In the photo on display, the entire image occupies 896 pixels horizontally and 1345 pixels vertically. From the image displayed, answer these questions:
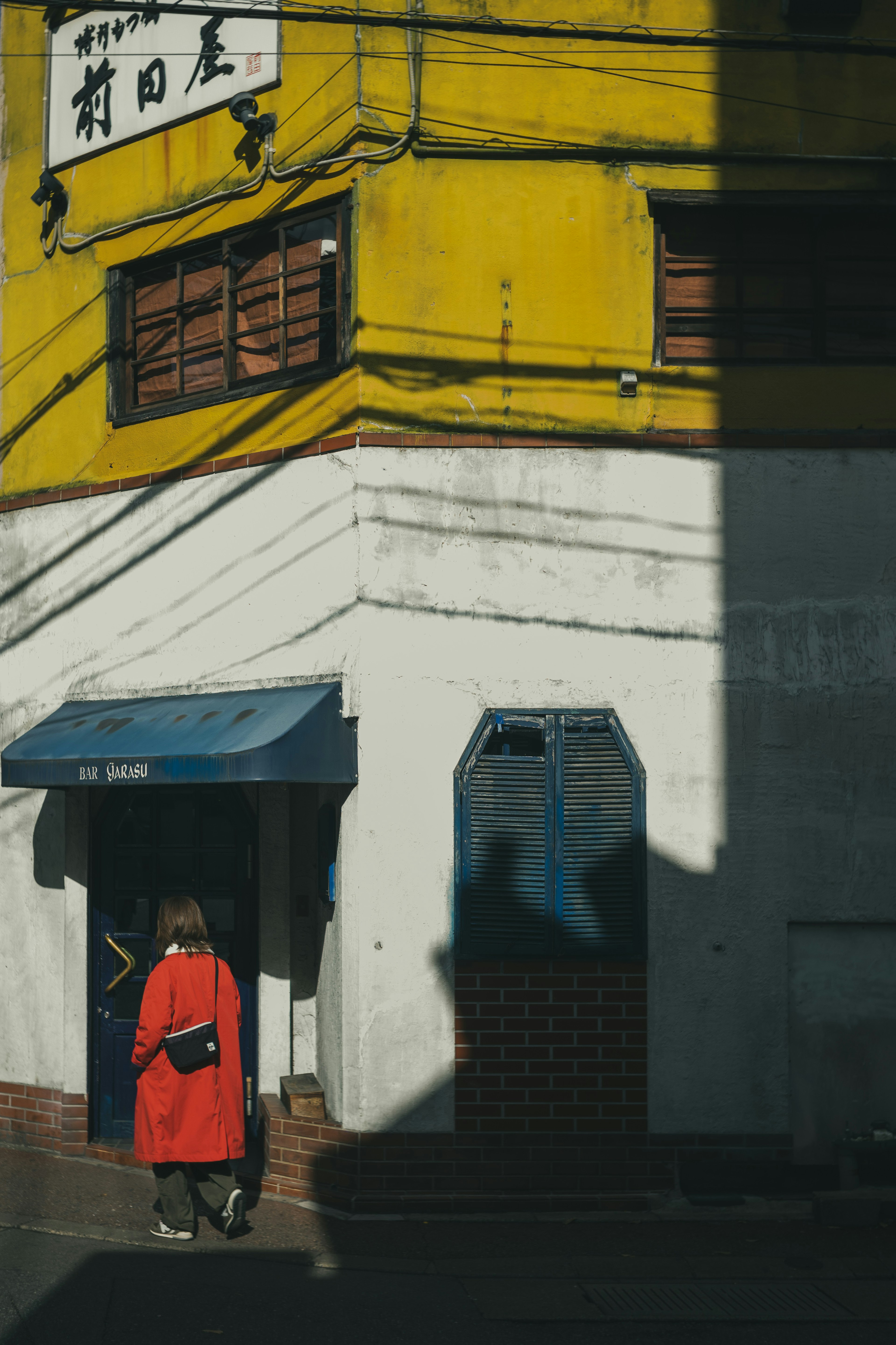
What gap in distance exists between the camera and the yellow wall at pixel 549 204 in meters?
7.93

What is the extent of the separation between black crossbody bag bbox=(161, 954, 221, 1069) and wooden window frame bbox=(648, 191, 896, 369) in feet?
15.6

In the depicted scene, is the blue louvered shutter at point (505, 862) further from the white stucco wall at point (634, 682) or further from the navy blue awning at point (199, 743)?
the navy blue awning at point (199, 743)

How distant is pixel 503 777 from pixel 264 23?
5172 millimetres

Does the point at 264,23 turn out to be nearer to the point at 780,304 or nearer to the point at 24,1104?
the point at 780,304

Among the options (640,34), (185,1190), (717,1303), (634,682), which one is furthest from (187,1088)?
(640,34)

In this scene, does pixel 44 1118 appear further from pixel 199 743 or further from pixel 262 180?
pixel 262 180

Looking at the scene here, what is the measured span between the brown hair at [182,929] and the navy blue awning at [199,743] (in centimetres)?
72

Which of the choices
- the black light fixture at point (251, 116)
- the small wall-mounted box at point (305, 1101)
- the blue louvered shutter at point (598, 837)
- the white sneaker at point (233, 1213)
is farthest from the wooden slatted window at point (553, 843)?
the black light fixture at point (251, 116)

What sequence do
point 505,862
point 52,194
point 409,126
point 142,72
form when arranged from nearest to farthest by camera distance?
1. point 505,862
2. point 409,126
3. point 142,72
4. point 52,194

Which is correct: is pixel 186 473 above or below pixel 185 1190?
above

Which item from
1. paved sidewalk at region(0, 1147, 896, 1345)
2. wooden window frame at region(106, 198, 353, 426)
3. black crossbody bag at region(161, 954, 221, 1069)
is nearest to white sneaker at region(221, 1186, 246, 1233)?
paved sidewalk at region(0, 1147, 896, 1345)

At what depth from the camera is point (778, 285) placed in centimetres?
831

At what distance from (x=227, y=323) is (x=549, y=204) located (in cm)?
231

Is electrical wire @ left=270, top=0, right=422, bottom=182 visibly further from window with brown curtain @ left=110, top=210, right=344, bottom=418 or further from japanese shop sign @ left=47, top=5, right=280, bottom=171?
japanese shop sign @ left=47, top=5, right=280, bottom=171
